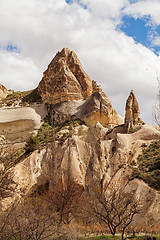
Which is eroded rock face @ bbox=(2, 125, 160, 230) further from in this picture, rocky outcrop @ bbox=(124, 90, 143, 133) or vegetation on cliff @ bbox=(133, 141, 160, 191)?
rocky outcrop @ bbox=(124, 90, 143, 133)

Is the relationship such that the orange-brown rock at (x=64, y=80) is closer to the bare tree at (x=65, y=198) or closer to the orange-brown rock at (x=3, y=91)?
the orange-brown rock at (x=3, y=91)

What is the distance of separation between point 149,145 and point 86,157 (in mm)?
6376

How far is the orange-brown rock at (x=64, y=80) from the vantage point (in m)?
42.1

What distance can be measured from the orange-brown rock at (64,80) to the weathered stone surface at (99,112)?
546 centimetres

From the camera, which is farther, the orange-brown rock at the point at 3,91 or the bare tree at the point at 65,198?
the orange-brown rock at the point at 3,91

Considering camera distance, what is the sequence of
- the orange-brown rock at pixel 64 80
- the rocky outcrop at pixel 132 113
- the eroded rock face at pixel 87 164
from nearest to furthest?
the eroded rock face at pixel 87 164 < the rocky outcrop at pixel 132 113 < the orange-brown rock at pixel 64 80

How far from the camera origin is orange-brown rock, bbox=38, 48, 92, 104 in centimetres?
4212

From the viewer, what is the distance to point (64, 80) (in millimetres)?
42281

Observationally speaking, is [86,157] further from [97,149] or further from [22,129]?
[22,129]

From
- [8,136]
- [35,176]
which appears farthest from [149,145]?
[8,136]

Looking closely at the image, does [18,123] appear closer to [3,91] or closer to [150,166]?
[3,91]

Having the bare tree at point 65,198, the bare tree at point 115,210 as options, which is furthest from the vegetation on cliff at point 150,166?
the bare tree at point 65,198

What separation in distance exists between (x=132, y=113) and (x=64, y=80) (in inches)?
638

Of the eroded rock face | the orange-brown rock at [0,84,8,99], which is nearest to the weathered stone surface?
the eroded rock face
